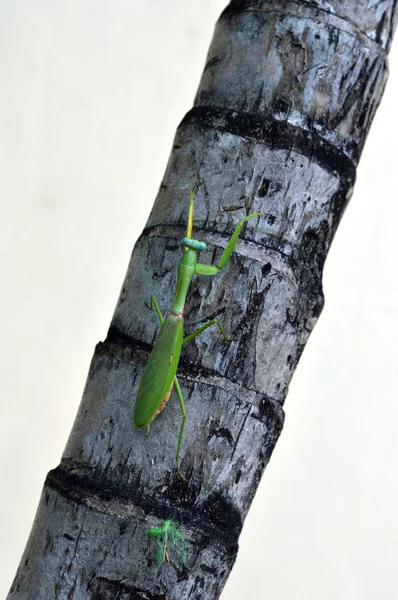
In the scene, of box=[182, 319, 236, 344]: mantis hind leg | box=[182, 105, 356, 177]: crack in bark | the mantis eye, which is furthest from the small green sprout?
box=[182, 105, 356, 177]: crack in bark

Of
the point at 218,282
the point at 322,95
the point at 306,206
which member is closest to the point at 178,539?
the point at 218,282

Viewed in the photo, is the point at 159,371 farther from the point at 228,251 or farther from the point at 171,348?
the point at 228,251

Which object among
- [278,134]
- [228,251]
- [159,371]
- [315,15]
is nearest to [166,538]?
[159,371]

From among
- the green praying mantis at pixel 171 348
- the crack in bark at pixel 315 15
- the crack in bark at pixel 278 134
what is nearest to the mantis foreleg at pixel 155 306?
the green praying mantis at pixel 171 348

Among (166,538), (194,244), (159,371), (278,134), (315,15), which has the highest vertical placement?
(315,15)

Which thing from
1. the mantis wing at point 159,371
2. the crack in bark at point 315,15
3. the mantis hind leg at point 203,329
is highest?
the crack in bark at point 315,15

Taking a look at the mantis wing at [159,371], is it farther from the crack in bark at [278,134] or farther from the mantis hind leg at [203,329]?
the crack in bark at [278,134]

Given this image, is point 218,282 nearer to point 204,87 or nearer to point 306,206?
point 306,206
